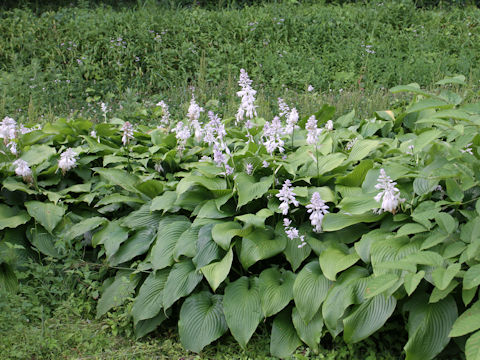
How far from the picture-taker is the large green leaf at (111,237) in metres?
3.66

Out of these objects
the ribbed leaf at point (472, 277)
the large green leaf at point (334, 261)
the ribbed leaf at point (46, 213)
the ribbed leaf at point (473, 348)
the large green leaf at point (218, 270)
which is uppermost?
the ribbed leaf at point (472, 277)

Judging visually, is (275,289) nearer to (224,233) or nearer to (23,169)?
(224,233)

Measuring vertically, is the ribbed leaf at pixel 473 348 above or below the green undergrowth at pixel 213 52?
above

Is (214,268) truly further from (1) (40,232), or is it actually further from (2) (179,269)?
(1) (40,232)

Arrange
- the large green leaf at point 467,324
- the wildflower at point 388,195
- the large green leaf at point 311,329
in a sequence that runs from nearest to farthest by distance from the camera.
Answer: the large green leaf at point 467,324 < the wildflower at point 388,195 < the large green leaf at point 311,329

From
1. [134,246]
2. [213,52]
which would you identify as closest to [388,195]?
[134,246]

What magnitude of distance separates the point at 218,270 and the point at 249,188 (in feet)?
1.91

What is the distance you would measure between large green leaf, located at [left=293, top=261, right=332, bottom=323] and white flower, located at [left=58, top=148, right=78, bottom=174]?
202cm

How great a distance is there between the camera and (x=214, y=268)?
3.23 m

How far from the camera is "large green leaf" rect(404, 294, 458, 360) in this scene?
2.67 m

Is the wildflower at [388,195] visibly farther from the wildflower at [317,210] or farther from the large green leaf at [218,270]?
the large green leaf at [218,270]

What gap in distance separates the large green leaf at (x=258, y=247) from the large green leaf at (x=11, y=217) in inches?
67.7

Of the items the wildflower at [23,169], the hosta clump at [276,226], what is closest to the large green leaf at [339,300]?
the hosta clump at [276,226]

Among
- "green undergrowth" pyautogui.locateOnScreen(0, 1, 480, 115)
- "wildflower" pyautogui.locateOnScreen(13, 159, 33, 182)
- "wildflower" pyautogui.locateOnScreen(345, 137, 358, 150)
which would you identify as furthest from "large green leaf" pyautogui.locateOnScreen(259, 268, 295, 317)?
"green undergrowth" pyautogui.locateOnScreen(0, 1, 480, 115)
